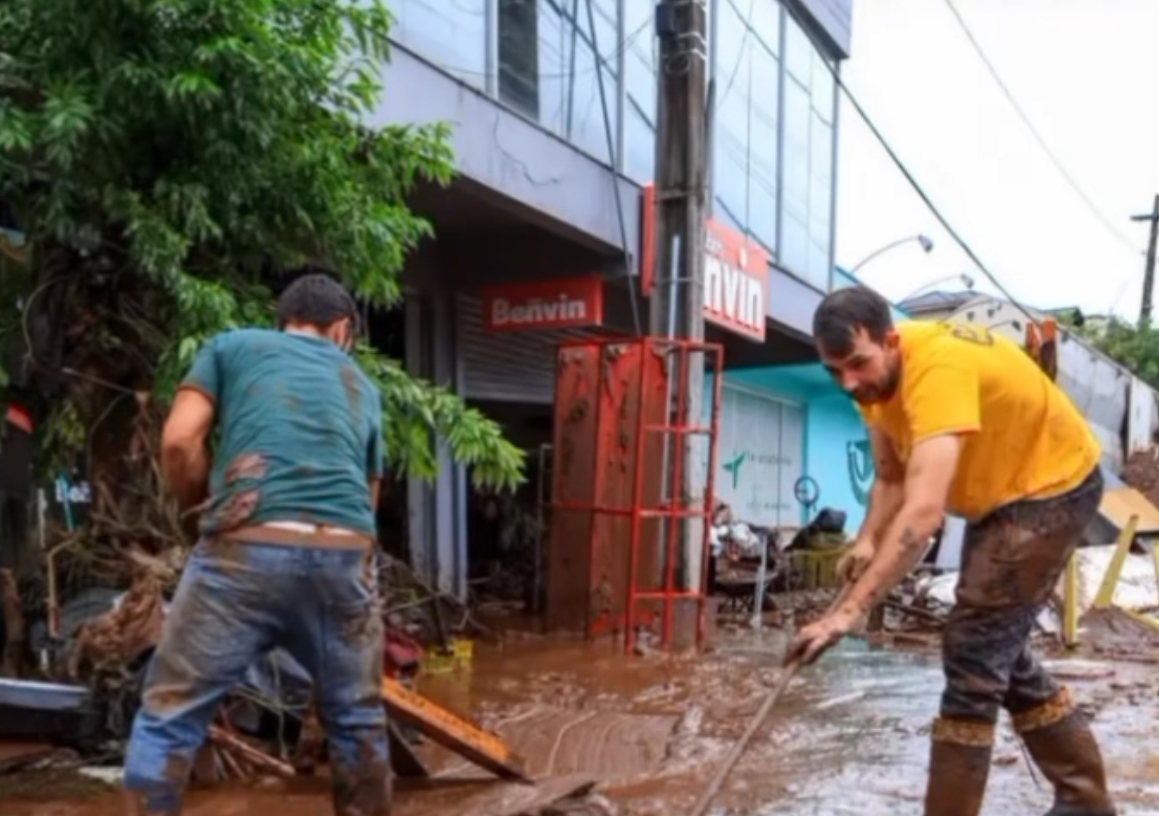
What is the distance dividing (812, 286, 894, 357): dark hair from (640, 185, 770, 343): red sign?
21.5ft

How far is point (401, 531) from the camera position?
1043 cm

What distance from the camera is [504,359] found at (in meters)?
11.9

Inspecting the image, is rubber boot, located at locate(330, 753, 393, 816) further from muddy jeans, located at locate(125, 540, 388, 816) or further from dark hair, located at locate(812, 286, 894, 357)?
dark hair, located at locate(812, 286, 894, 357)

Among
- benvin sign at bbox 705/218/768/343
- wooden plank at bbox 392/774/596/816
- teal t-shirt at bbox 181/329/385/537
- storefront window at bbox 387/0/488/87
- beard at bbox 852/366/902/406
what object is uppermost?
storefront window at bbox 387/0/488/87

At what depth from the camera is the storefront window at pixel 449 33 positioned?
8164mm

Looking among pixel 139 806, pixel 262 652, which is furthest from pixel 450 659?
pixel 139 806

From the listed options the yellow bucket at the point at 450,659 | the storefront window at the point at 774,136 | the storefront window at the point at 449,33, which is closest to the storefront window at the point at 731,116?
the storefront window at the point at 774,136

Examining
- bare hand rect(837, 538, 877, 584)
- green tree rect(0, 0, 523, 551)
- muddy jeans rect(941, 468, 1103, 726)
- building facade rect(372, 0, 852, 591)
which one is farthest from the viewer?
building facade rect(372, 0, 852, 591)

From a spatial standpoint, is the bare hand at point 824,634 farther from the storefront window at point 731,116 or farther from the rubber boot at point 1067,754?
the storefront window at point 731,116

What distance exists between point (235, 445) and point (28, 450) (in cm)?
319

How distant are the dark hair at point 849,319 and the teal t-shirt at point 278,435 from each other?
1288 mm

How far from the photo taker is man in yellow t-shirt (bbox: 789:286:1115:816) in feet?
10.8

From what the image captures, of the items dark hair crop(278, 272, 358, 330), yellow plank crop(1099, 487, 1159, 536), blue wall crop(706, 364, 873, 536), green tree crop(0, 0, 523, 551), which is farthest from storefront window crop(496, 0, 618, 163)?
blue wall crop(706, 364, 873, 536)

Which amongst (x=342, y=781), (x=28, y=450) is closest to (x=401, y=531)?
(x=28, y=450)
